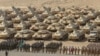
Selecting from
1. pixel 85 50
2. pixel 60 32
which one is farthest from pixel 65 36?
pixel 85 50

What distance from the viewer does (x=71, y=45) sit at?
110ft

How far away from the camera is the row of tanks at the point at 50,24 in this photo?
35.7 m

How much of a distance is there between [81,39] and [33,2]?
90.2 ft

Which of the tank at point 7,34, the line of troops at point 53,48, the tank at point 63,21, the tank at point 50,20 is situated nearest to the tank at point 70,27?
the tank at point 63,21

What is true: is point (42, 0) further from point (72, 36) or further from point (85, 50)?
point (85, 50)

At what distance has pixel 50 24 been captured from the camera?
4084cm

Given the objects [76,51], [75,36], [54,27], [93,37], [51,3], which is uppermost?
[51,3]

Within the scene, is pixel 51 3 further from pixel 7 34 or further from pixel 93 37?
pixel 93 37

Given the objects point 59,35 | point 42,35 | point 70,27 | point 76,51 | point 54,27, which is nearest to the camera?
point 76,51

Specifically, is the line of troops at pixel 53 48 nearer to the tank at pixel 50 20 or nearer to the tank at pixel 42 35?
the tank at pixel 42 35

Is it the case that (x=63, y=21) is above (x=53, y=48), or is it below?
above

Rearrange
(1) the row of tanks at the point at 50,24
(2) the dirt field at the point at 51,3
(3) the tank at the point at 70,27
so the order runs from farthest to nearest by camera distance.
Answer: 1. (2) the dirt field at the point at 51,3
2. (3) the tank at the point at 70,27
3. (1) the row of tanks at the point at 50,24

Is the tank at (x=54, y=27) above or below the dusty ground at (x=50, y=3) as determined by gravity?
below

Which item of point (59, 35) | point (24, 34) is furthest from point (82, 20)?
point (24, 34)
